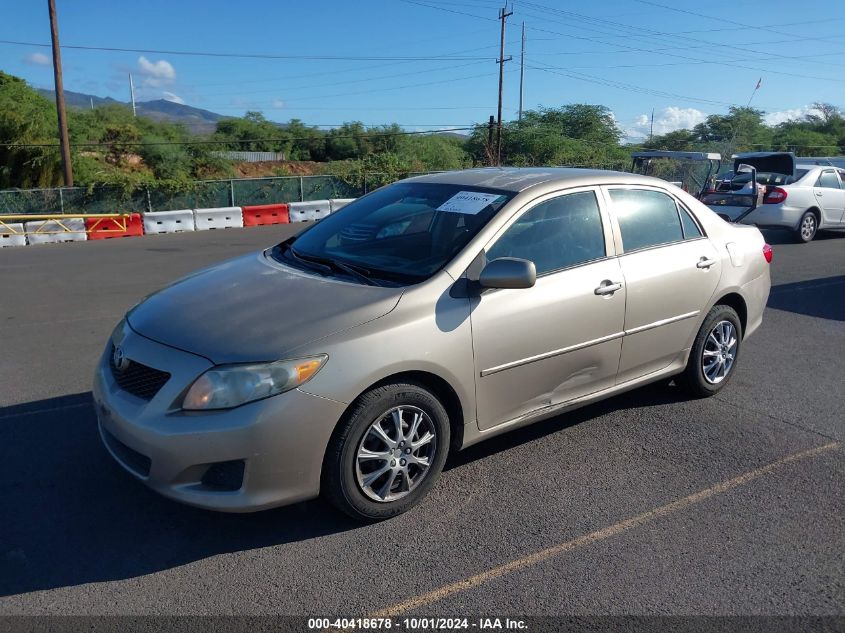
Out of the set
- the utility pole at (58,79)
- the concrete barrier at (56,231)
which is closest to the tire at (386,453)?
the concrete barrier at (56,231)

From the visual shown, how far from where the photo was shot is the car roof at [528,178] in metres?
4.41

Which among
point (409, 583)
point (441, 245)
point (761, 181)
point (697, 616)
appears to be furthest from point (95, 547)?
point (761, 181)

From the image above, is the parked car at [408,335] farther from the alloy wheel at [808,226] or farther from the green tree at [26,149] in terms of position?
the green tree at [26,149]

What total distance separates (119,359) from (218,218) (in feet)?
57.9

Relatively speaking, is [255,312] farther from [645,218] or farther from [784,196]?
[784,196]

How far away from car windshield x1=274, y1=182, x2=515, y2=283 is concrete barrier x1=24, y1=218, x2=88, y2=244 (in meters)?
15.6

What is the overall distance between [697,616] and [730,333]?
293 centimetres

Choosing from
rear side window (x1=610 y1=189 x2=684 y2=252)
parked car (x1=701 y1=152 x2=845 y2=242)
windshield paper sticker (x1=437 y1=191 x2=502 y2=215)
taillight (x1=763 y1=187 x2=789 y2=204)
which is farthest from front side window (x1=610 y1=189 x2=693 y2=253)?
taillight (x1=763 y1=187 x2=789 y2=204)

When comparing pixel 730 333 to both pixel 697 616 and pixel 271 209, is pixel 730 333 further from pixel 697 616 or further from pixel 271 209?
pixel 271 209

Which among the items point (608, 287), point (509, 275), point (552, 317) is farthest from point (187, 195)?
point (509, 275)

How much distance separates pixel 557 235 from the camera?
427 centimetres

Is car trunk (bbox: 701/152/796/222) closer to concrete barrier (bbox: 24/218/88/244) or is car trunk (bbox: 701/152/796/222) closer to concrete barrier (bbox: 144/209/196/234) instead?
concrete barrier (bbox: 144/209/196/234)

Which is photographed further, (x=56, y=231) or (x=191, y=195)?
(x=191, y=195)

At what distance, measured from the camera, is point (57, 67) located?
24.5 meters
